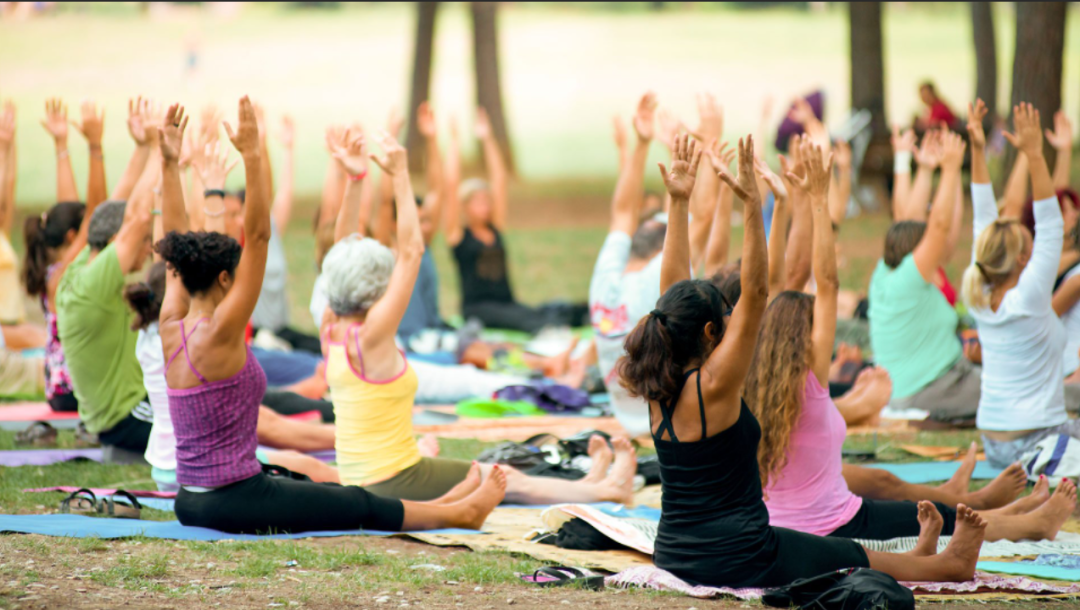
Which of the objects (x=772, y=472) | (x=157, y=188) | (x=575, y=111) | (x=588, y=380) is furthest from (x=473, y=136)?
(x=772, y=472)

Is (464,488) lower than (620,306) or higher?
lower

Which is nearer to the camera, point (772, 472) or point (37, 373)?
point (772, 472)

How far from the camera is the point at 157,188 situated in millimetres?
5434

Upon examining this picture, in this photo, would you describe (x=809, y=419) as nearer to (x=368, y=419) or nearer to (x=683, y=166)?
(x=683, y=166)

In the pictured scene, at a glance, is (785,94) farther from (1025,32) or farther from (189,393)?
(189,393)

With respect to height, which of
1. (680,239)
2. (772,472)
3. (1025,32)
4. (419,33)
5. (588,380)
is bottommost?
(588,380)

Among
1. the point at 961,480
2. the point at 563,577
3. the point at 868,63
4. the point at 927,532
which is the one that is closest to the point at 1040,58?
the point at 868,63

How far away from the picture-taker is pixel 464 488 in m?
4.86

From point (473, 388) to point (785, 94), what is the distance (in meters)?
17.7

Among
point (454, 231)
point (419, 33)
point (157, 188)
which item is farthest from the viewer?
point (419, 33)

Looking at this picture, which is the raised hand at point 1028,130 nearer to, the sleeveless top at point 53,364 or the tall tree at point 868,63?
the sleeveless top at point 53,364

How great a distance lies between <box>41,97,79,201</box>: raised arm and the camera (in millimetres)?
7094

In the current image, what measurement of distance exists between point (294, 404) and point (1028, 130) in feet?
15.0

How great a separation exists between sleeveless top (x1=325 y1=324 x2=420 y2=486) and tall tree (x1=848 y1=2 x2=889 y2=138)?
1390cm
